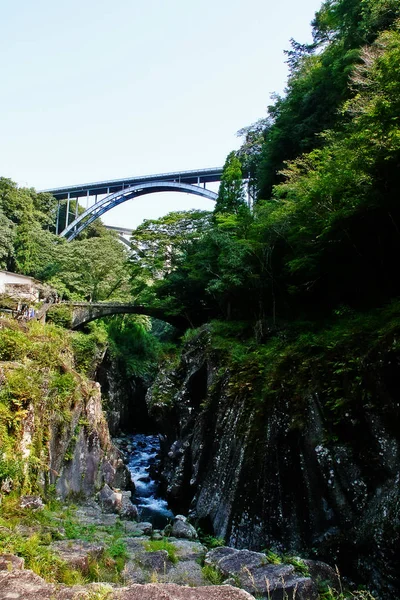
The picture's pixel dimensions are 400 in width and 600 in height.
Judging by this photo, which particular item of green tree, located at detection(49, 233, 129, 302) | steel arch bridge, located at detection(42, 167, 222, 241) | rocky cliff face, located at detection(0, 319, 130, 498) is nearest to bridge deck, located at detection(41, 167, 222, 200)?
steel arch bridge, located at detection(42, 167, 222, 241)

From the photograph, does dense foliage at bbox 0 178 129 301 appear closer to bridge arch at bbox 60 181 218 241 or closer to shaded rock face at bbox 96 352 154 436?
shaded rock face at bbox 96 352 154 436

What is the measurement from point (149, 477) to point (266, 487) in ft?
41.9

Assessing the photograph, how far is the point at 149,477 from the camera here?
1964cm

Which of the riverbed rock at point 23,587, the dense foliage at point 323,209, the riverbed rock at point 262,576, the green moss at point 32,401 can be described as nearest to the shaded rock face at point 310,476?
the riverbed rock at point 262,576

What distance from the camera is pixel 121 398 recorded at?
2834 centimetres

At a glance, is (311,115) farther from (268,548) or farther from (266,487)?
(268,548)

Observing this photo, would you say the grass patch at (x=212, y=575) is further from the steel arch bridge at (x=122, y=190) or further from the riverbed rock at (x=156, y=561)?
the steel arch bridge at (x=122, y=190)

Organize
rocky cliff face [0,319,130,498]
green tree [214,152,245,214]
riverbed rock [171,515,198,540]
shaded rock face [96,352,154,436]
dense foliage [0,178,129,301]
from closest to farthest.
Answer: rocky cliff face [0,319,130,498] < riverbed rock [171,515,198,540] < green tree [214,152,245,214] < shaded rock face [96,352,154,436] < dense foliage [0,178,129,301]

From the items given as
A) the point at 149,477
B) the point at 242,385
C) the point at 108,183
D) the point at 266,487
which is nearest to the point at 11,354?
the point at 242,385

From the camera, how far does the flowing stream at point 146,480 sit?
48.2 ft

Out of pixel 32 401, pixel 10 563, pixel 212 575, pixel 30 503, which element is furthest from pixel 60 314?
pixel 10 563

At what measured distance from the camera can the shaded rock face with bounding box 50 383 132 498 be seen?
402 inches

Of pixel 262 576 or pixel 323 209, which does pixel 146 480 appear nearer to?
pixel 262 576

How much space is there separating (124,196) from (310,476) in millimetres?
51588
